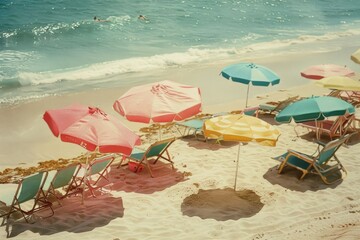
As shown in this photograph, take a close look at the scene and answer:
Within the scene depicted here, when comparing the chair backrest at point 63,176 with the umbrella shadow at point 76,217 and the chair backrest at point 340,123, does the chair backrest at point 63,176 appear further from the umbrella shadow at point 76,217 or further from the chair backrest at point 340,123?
the chair backrest at point 340,123

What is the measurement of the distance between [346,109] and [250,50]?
1799 centimetres

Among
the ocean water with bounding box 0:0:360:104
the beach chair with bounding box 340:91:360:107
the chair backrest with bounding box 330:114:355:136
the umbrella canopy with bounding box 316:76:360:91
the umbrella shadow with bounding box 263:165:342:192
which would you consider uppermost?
the umbrella canopy with bounding box 316:76:360:91

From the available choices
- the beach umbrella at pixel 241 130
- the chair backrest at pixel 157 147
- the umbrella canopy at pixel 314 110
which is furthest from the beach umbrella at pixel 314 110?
the chair backrest at pixel 157 147

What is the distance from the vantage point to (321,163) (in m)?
8.45

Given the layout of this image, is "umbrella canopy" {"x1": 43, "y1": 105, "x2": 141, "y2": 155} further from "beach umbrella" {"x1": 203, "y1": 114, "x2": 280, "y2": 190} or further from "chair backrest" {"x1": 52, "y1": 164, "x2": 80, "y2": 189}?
"beach umbrella" {"x1": 203, "y1": 114, "x2": 280, "y2": 190}

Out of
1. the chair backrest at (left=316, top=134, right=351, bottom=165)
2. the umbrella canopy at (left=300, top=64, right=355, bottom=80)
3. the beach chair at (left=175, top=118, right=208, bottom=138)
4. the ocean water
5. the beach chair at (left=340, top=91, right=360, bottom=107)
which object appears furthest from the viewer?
the ocean water

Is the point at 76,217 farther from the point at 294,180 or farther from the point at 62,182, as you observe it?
the point at 294,180

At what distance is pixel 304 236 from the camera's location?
6195 millimetres

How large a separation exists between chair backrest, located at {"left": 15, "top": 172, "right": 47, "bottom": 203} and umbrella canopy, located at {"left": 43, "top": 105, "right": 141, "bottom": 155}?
2.45ft

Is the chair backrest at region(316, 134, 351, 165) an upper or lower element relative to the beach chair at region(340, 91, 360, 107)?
upper

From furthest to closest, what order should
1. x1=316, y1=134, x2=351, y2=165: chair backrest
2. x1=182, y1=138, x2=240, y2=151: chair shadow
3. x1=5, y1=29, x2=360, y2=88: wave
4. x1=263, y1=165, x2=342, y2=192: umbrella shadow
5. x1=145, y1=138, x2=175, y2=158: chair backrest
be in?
x1=5, y1=29, x2=360, y2=88: wave → x1=182, y1=138, x2=240, y2=151: chair shadow → x1=145, y1=138, x2=175, y2=158: chair backrest → x1=263, y1=165, x2=342, y2=192: umbrella shadow → x1=316, y1=134, x2=351, y2=165: chair backrest

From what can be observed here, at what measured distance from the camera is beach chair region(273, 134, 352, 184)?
27.2 ft

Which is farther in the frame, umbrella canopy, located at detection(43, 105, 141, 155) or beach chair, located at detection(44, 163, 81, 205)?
beach chair, located at detection(44, 163, 81, 205)

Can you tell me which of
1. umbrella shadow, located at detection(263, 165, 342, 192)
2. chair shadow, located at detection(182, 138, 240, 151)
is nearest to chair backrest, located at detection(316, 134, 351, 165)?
umbrella shadow, located at detection(263, 165, 342, 192)
